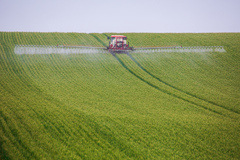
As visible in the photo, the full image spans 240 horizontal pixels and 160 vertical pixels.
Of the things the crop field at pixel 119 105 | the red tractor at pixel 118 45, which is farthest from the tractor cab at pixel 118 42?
the crop field at pixel 119 105

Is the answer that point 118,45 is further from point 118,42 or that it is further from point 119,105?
point 119,105

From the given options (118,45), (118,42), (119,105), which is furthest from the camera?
(118,45)

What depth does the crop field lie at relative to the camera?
12.8 metres

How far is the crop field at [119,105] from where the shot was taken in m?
12.8

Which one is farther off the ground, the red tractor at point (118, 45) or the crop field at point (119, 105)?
the red tractor at point (118, 45)

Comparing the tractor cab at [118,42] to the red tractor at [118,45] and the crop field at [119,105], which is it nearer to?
the red tractor at [118,45]

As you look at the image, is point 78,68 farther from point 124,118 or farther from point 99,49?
point 124,118

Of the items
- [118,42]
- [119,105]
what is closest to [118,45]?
[118,42]

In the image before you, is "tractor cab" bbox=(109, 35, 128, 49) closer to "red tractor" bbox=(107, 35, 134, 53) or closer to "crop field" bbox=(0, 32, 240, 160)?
"red tractor" bbox=(107, 35, 134, 53)

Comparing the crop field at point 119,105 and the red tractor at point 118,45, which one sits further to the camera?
the red tractor at point 118,45

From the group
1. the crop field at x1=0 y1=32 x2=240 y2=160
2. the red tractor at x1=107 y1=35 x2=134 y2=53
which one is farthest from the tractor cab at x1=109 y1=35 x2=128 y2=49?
the crop field at x1=0 y1=32 x2=240 y2=160

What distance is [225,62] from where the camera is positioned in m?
42.0

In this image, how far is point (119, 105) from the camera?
69.5 feet

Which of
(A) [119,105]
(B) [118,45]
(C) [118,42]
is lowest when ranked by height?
(A) [119,105]
